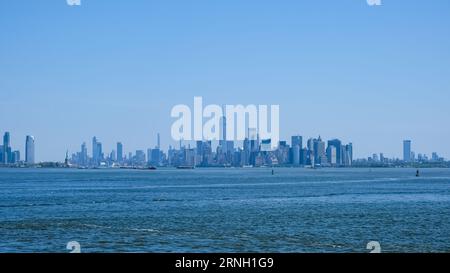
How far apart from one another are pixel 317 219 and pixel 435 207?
13.3m

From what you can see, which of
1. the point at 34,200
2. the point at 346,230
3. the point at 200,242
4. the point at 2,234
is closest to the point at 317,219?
the point at 346,230

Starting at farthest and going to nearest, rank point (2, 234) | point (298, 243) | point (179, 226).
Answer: point (179, 226) → point (2, 234) → point (298, 243)

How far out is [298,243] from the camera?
926 inches

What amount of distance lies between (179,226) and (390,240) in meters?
10.1
